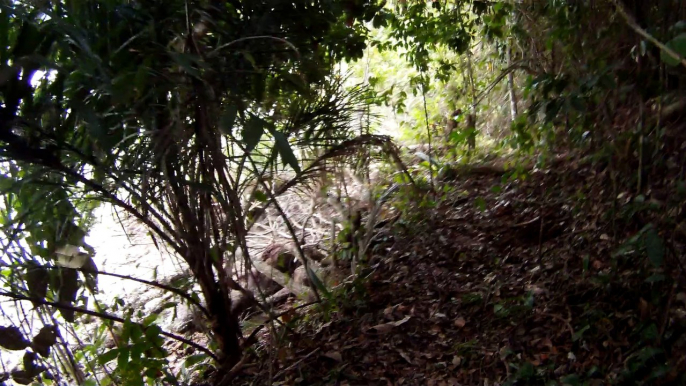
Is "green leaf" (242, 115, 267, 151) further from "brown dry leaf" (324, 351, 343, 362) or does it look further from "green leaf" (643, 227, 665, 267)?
"brown dry leaf" (324, 351, 343, 362)

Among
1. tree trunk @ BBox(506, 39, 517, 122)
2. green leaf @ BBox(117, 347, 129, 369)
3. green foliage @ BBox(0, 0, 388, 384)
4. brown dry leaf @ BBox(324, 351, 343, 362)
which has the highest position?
tree trunk @ BBox(506, 39, 517, 122)

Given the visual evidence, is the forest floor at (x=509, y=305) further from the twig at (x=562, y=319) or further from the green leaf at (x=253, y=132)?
the green leaf at (x=253, y=132)

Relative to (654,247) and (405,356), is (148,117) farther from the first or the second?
(654,247)

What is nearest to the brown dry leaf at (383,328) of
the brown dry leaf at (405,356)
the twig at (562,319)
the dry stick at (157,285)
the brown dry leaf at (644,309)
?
the brown dry leaf at (405,356)

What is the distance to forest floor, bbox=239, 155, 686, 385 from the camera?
7.89 ft

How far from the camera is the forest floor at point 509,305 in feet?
7.89

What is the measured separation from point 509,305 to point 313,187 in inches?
46.8

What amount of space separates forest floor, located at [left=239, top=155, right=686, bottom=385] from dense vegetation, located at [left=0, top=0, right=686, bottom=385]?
0.01 metres

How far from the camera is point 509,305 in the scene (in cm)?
292

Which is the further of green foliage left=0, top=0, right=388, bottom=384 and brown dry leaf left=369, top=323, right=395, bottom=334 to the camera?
brown dry leaf left=369, top=323, right=395, bottom=334

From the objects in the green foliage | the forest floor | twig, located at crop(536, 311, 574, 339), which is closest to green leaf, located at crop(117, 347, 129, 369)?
the green foliage

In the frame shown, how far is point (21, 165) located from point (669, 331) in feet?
8.32

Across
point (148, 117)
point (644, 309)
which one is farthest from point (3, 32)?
point (644, 309)

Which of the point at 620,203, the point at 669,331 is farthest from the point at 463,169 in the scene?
the point at 669,331
